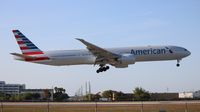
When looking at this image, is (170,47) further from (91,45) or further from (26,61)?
(26,61)

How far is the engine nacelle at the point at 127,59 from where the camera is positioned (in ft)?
181

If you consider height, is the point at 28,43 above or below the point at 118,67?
above

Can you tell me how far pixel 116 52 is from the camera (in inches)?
2261

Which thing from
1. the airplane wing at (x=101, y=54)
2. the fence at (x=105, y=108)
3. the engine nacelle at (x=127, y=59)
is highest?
the airplane wing at (x=101, y=54)

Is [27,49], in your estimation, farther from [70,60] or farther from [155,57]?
[155,57]

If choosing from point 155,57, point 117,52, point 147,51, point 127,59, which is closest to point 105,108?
point 127,59

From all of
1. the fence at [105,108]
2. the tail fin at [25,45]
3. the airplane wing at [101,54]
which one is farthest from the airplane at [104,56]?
the fence at [105,108]

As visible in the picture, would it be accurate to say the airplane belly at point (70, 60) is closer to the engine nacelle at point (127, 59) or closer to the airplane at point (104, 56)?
the airplane at point (104, 56)

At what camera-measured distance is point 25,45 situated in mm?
61031

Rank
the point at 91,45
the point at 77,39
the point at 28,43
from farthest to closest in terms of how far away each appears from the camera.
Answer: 1. the point at 28,43
2. the point at 91,45
3. the point at 77,39

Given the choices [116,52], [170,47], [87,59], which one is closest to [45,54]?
[87,59]

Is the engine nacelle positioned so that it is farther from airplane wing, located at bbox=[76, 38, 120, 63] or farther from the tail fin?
the tail fin

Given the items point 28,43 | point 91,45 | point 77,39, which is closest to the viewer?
point 77,39

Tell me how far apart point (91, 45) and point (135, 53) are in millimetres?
6576
